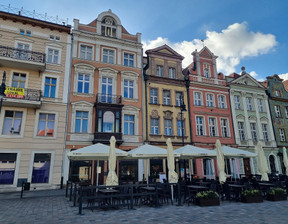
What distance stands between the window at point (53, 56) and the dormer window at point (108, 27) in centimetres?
549

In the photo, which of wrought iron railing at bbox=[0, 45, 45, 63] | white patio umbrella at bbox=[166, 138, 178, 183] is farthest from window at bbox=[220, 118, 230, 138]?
wrought iron railing at bbox=[0, 45, 45, 63]

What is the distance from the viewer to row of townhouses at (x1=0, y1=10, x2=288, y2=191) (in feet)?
55.4

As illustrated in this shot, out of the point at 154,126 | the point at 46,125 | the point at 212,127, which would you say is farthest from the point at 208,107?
the point at 46,125

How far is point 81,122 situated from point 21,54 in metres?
7.81

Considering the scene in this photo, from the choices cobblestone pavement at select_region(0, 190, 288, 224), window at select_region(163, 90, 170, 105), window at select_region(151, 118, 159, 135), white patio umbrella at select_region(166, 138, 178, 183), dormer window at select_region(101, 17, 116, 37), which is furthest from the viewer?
window at select_region(163, 90, 170, 105)

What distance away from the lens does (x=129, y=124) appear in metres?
20.6

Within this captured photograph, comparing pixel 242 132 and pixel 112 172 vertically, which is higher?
pixel 242 132

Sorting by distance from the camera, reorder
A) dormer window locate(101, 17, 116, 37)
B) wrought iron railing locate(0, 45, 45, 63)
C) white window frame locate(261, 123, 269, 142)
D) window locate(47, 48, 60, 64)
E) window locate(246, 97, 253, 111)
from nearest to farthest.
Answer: wrought iron railing locate(0, 45, 45, 63)
window locate(47, 48, 60, 64)
dormer window locate(101, 17, 116, 37)
white window frame locate(261, 123, 269, 142)
window locate(246, 97, 253, 111)

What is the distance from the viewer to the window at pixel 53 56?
19389 millimetres

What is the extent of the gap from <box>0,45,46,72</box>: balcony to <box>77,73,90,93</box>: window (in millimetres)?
3286

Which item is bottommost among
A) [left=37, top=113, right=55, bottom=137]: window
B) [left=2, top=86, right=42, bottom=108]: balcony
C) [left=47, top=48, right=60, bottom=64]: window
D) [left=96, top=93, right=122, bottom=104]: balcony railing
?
[left=37, top=113, right=55, bottom=137]: window

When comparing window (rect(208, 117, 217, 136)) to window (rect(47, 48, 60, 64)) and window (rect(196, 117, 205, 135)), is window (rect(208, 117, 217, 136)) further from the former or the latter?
window (rect(47, 48, 60, 64))

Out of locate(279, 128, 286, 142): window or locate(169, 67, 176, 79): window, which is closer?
locate(169, 67, 176, 79): window

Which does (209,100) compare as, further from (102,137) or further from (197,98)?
(102,137)
